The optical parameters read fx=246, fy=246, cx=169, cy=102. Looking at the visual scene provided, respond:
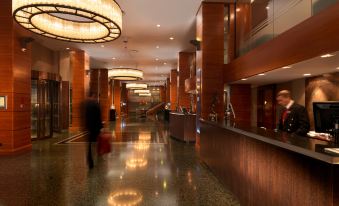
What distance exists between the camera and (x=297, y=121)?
4.20 m

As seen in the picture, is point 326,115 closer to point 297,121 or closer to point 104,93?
point 297,121

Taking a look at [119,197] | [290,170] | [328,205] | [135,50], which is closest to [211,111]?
[119,197]

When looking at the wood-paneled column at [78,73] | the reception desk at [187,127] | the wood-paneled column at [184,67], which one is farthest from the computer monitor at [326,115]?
the wood-paneled column at [78,73]

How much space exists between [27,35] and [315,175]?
8798mm

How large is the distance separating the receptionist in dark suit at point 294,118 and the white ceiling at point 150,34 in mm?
4561

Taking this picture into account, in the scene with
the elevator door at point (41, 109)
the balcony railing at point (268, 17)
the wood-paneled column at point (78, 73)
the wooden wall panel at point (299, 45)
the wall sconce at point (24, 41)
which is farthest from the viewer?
the wood-paneled column at point (78, 73)

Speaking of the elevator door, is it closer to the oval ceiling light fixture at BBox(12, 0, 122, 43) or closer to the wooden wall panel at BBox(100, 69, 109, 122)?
the oval ceiling light fixture at BBox(12, 0, 122, 43)

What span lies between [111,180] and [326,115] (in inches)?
150

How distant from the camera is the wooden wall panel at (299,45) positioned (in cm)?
361

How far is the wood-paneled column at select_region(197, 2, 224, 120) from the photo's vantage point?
26.2ft

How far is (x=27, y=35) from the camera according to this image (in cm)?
802

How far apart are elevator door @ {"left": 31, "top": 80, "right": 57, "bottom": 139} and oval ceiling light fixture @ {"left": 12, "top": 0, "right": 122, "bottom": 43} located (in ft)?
15.0

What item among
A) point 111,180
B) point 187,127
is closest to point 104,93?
point 187,127

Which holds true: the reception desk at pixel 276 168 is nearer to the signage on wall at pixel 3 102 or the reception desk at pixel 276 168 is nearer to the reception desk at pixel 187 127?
the reception desk at pixel 187 127
